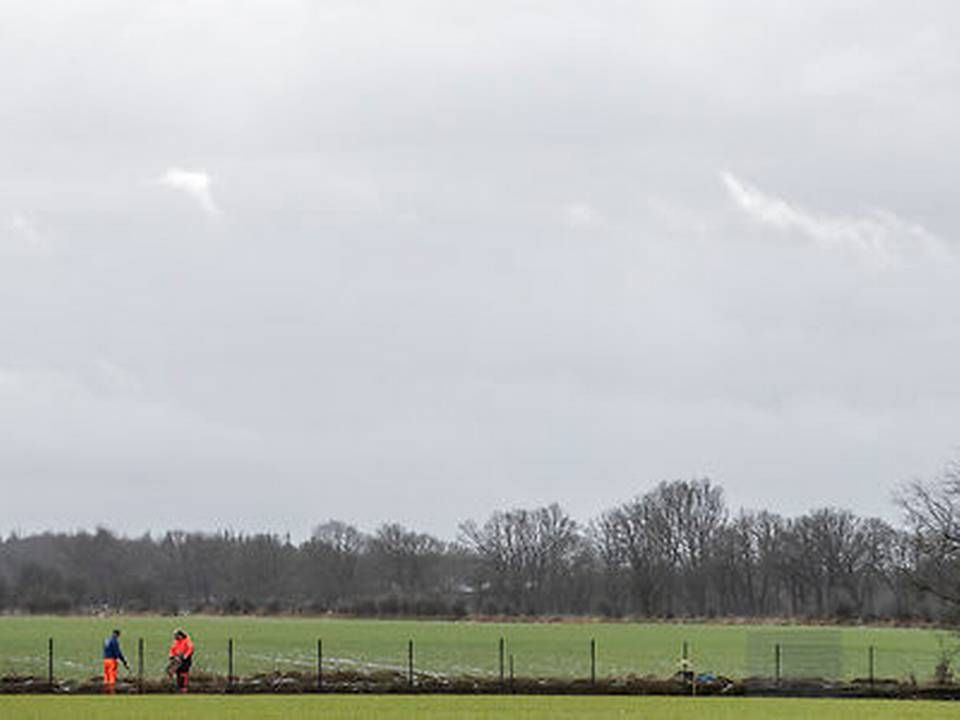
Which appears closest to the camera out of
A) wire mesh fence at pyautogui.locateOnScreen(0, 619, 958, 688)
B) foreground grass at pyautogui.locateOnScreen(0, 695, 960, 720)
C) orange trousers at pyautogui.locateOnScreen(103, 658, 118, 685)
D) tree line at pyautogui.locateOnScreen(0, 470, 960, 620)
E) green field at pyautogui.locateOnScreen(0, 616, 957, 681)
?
foreground grass at pyautogui.locateOnScreen(0, 695, 960, 720)

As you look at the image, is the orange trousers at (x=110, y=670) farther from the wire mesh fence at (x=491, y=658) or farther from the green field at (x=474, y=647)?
the green field at (x=474, y=647)

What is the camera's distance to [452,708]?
131ft

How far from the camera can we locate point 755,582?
14100cm

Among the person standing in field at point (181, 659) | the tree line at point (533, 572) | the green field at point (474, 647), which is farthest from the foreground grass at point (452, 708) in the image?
the tree line at point (533, 572)

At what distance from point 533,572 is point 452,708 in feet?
347

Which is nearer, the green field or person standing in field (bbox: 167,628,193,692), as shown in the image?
person standing in field (bbox: 167,628,193,692)

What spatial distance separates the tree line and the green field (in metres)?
20.6

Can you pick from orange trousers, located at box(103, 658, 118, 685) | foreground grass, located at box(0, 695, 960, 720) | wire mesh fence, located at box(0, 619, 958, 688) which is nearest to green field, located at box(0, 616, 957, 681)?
wire mesh fence, located at box(0, 619, 958, 688)

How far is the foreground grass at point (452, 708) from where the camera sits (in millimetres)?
37344

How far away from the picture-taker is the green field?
57938 mm

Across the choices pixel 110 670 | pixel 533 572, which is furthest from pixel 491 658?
pixel 533 572

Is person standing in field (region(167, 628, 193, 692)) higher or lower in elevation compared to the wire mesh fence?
higher

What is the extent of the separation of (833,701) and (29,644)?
38.9m

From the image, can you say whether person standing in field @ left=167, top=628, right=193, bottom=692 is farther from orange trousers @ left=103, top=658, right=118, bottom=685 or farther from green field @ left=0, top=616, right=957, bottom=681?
green field @ left=0, top=616, right=957, bottom=681
